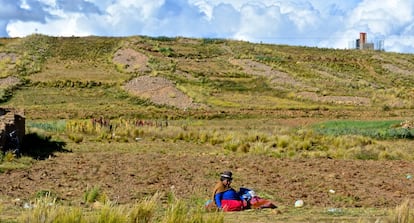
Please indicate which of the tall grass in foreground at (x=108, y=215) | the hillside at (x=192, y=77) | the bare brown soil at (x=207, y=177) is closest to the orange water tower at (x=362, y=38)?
the hillside at (x=192, y=77)

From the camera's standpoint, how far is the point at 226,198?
12914mm

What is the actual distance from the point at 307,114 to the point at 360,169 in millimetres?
24849

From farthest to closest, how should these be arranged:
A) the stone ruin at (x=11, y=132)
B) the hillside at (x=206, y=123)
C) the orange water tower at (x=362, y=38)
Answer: the orange water tower at (x=362, y=38) → the stone ruin at (x=11, y=132) → the hillside at (x=206, y=123)

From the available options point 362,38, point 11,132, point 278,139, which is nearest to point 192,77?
point 278,139

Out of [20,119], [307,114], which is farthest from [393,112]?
[20,119]

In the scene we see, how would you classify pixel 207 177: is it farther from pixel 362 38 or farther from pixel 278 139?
pixel 362 38

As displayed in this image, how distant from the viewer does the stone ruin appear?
72.6 feet

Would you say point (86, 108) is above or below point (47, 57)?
below

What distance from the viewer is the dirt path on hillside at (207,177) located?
15.5 m

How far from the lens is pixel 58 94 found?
53656mm

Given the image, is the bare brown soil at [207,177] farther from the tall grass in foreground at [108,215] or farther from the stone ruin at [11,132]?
the tall grass in foreground at [108,215]

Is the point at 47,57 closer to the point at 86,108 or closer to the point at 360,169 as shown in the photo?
the point at 86,108

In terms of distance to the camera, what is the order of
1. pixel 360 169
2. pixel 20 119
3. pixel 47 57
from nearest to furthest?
pixel 360 169 < pixel 20 119 < pixel 47 57

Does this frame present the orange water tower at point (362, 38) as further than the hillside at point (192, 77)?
Yes
